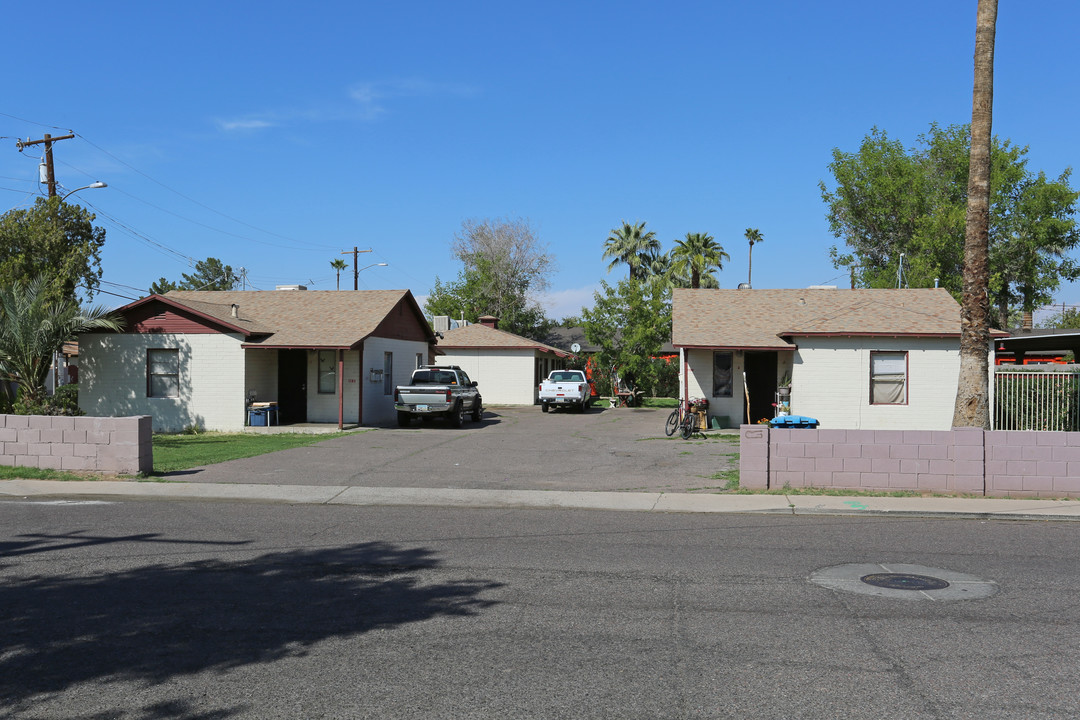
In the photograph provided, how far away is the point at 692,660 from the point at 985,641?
7.12 ft

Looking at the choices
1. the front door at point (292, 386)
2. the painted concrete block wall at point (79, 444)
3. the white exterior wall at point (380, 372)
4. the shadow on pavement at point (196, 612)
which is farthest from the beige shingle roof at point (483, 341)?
the shadow on pavement at point (196, 612)

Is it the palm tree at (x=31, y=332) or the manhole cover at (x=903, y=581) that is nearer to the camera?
the manhole cover at (x=903, y=581)

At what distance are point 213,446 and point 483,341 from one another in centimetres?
1849

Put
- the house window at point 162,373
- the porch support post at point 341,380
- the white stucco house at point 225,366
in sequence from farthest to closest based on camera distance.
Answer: the house window at point 162,373 → the white stucco house at point 225,366 → the porch support post at point 341,380

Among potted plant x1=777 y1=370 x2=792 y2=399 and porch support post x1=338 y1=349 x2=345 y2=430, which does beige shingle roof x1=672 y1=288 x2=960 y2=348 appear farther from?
porch support post x1=338 y1=349 x2=345 y2=430

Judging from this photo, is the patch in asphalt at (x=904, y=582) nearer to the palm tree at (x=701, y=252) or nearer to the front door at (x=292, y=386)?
the front door at (x=292, y=386)

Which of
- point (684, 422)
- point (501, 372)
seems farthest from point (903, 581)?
point (501, 372)

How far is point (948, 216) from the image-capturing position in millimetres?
44688

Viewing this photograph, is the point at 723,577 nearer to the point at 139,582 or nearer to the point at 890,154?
the point at 139,582

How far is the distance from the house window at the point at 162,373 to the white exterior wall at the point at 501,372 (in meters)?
14.4

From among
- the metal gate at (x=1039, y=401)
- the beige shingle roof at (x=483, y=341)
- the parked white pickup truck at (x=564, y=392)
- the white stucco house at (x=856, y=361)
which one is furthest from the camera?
the beige shingle roof at (x=483, y=341)

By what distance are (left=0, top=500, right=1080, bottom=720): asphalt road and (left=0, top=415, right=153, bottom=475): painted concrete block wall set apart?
4429 mm

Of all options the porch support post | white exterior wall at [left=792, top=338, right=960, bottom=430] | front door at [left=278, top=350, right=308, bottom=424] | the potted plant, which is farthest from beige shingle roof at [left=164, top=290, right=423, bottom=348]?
white exterior wall at [left=792, top=338, right=960, bottom=430]

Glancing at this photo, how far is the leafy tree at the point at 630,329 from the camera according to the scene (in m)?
36.5
